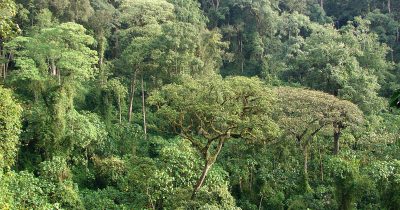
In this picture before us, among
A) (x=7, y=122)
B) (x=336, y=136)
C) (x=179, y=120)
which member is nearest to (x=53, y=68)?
(x=179, y=120)

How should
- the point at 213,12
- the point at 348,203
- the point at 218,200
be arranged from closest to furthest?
the point at 218,200
the point at 348,203
the point at 213,12

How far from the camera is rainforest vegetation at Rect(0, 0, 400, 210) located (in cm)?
1321

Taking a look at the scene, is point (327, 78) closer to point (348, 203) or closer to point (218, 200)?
point (348, 203)

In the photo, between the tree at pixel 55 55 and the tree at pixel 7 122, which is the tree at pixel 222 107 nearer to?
the tree at pixel 7 122

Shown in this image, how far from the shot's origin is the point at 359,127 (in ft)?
57.8

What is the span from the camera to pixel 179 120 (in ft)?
46.2

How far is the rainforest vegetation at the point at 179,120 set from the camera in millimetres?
13211

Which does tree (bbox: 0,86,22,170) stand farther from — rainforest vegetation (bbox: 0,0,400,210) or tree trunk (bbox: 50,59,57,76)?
tree trunk (bbox: 50,59,57,76)

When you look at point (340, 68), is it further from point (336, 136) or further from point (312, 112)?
point (312, 112)

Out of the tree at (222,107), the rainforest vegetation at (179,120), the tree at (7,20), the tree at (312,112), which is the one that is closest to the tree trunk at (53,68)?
the rainforest vegetation at (179,120)

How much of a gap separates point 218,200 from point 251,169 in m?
5.57

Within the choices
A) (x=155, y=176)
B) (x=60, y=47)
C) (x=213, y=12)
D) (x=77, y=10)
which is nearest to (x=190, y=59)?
(x=60, y=47)

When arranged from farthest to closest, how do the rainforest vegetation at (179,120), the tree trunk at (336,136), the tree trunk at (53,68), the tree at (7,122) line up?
the tree trunk at (53,68), the tree trunk at (336,136), the rainforest vegetation at (179,120), the tree at (7,122)

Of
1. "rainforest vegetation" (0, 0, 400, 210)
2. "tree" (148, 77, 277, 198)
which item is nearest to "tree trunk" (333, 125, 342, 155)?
"rainforest vegetation" (0, 0, 400, 210)
